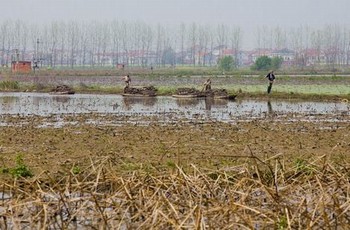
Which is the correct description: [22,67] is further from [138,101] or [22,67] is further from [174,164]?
[174,164]

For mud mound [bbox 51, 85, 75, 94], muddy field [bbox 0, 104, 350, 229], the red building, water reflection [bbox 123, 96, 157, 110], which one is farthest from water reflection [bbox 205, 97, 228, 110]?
the red building

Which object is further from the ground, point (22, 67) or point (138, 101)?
point (22, 67)

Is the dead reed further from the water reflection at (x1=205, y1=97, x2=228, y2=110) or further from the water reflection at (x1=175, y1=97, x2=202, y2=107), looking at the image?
the water reflection at (x1=175, y1=97, x2=202, y2=107)

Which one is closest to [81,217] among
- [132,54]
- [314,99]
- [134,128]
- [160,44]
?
[134,128]

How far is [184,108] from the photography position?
24.4 m

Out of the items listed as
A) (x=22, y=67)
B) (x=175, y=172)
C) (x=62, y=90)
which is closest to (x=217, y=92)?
(x=62, y=90)

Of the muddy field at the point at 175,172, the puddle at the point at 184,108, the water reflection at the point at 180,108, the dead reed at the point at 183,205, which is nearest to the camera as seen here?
the dead reed at the point at 183,205

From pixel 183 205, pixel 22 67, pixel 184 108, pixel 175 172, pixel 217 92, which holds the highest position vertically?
pixel 22 67

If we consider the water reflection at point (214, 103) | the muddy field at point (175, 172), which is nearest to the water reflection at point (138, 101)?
the water reflection at point (214, 103)

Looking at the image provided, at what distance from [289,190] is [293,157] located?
5328 millimetres

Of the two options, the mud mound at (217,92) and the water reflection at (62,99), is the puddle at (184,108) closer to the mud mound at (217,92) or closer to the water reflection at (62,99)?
the water reflection at (62,99)

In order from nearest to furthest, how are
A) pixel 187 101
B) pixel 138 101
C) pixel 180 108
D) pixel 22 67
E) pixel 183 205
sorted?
pixel 183 205 < pixel 180 108 < pixel 138 101 < pixel 187 101 < pixel 22 67

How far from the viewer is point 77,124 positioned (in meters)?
17.7

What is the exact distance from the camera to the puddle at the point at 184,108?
837 inches
